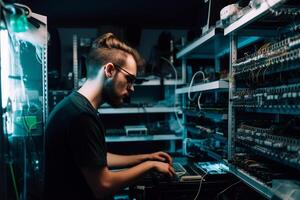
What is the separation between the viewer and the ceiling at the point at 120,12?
2717mm

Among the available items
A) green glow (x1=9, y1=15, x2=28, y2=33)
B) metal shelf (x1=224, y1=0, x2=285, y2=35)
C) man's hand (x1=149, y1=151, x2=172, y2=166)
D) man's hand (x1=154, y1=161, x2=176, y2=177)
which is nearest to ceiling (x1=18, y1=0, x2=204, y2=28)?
metal shelf (x1=224, y1=0, x2=285, y2=35)

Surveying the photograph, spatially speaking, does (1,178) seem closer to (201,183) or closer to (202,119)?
(201,183)

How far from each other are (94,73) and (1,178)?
1.98ft

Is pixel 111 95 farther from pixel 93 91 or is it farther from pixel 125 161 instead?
pixel 125 161

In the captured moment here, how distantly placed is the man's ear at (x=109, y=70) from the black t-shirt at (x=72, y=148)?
0.17m

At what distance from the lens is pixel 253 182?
4.52 feet

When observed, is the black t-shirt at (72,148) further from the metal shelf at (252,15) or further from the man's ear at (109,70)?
the metal shelf at (252,15)

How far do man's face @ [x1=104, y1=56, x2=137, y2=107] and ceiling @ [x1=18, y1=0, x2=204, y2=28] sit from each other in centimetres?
144

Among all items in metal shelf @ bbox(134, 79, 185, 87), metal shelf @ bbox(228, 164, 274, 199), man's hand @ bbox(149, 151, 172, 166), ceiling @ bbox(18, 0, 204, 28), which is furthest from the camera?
metal shelf @ bbox(134, 79, 185, 87)

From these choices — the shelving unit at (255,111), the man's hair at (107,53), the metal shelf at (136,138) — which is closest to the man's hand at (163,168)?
the shelving unit at (255,111)

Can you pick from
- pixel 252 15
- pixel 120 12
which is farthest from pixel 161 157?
pixel 120 12

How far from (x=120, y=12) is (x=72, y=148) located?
80.8 inches

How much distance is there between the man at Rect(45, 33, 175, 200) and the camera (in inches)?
46.8

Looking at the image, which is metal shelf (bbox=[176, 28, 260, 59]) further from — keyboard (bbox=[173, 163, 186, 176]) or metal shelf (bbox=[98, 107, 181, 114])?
keyboard (bbox=[173, 163, 186, 176])
